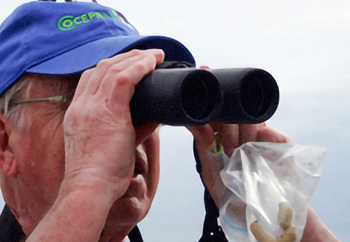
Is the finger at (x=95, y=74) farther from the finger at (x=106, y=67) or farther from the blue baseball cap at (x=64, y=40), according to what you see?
the blue baseball cap at (x=64, y=40)

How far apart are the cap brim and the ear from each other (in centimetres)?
18

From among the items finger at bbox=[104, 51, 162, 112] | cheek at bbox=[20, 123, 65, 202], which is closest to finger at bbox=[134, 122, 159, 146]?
finger at bbox=[104, 51, 162, 112]

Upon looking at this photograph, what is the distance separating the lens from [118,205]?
1716mm

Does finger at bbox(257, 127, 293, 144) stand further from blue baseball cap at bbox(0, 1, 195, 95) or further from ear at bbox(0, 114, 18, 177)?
ear at bbox(0, 114, 18, 177)

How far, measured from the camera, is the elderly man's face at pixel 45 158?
66.6 inches

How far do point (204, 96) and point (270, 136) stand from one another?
14.0 inches

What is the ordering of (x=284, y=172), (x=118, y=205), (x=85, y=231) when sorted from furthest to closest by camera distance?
(x=118, y=205) < (x=284, y=172) < (x=85, y=231)

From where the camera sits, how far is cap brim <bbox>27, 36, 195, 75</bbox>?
1.62m

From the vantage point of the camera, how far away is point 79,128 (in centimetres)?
143

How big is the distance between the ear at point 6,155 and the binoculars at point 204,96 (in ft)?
1.51

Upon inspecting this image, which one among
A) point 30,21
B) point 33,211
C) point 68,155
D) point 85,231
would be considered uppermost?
point 30,21

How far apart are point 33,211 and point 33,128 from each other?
258 millimetres

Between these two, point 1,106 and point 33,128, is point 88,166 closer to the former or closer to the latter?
point 33,128

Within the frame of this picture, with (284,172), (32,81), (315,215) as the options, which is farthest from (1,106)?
(315,215)
